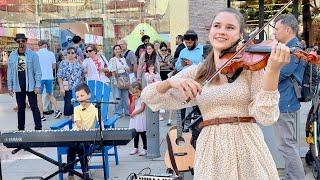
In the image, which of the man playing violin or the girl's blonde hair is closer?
the girl's blonde hair

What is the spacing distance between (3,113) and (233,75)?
985cm

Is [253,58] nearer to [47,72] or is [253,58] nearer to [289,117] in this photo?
[289,117]

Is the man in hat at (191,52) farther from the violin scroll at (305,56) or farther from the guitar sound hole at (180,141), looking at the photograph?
the violin scroll at (305,56)

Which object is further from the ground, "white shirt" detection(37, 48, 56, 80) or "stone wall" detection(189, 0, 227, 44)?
"stone wall" detection(189, 0, 227, 44)

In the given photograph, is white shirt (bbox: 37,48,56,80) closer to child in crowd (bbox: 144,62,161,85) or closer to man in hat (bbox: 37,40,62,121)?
man in hat (bbox: 37,40,62,121)

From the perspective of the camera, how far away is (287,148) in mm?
4781

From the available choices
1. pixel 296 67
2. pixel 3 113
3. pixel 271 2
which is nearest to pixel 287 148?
pixel 296 67

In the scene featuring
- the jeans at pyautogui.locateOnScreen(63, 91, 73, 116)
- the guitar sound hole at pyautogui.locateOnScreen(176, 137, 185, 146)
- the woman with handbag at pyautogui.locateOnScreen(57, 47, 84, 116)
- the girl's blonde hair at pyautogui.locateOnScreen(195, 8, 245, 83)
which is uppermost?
the girl's blonde hair at pyautogui.locateOnScreen(195, 8, 245, 83)

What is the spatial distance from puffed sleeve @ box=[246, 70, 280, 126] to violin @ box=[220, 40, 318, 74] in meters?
0.05

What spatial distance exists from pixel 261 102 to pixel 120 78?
306 inches

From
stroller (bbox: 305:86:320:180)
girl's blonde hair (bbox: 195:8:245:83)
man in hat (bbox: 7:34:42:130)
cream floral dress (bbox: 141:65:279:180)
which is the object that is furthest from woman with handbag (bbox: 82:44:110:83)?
cream floral dress (bbox: 141:65:279:180)

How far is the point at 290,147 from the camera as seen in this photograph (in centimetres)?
476

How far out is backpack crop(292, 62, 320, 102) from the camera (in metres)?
4.76

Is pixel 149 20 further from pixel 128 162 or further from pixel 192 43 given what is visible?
pixel 128 162
